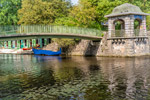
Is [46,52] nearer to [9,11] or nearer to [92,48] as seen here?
[92,48]

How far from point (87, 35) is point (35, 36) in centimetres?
1015

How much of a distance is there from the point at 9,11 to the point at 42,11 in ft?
55.1

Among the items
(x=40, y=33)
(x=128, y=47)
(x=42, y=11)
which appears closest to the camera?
(x=40, y=33)

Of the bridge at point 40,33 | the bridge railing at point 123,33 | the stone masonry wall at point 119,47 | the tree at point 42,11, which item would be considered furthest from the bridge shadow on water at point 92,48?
the tree at point 42,11

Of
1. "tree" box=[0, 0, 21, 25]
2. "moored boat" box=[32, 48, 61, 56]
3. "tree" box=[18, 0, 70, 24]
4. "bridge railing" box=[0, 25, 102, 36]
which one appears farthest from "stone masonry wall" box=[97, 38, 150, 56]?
"tree" box=[0, 0, 21, 25]

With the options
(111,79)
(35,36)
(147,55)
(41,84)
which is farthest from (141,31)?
Answer: (41,84)

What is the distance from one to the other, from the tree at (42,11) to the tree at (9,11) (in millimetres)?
9262

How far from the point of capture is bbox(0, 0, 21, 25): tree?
67006 mm

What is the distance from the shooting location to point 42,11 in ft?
187

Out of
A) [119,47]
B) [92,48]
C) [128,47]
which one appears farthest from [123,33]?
[92,48]

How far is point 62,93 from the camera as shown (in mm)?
17625

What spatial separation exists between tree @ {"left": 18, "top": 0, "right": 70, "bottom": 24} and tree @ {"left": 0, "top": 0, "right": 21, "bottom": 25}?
365 inches

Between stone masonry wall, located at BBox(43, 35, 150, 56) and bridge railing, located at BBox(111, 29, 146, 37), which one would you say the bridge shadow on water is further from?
bridge railing, located at BBox(111, 29, 146, 37)

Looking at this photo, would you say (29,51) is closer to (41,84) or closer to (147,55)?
(147,55)
